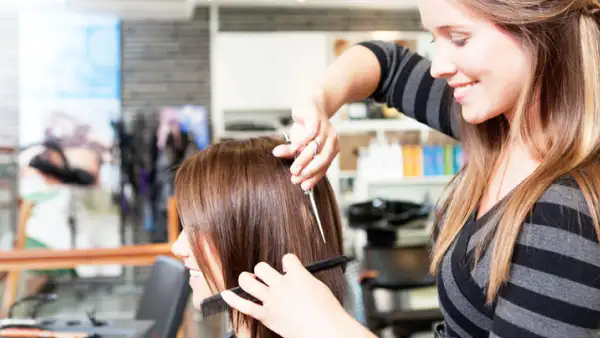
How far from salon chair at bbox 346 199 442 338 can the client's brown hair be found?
74 cm

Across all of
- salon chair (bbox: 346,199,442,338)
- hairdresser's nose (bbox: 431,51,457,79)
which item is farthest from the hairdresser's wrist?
salon chair (bbox: 346,199,442,338)

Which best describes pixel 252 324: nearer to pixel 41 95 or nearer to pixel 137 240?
pixel 137 240

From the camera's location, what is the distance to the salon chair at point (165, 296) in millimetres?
1708

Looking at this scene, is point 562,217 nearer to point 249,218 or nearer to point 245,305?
point 245,305

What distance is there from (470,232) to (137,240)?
4.36 m

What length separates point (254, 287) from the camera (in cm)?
73

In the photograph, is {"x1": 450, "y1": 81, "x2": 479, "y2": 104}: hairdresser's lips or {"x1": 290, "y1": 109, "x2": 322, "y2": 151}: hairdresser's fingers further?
{"x1": 290, "y1": 109, "x2": 322, "y2": 151}: hairdresser's fingers

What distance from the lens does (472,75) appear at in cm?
72

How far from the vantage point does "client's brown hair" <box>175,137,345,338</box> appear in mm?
992

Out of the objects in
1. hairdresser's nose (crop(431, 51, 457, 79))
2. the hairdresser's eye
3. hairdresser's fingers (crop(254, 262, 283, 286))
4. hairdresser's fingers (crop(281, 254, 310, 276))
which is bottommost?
hairdresser's fingers (crop(254, 262, 283, 286))

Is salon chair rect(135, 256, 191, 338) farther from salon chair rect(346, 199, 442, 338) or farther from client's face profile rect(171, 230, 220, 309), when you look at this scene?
salon chair rect(346, 199, 442, 338)

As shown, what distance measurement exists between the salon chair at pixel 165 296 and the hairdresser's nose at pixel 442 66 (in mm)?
1150

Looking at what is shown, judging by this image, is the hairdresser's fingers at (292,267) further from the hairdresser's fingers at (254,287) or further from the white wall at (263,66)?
the white wall at (263,66)

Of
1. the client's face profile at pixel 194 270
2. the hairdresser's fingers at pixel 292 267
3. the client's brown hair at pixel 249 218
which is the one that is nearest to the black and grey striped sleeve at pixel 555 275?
the hairdresser's fingers at pixel 292 267
